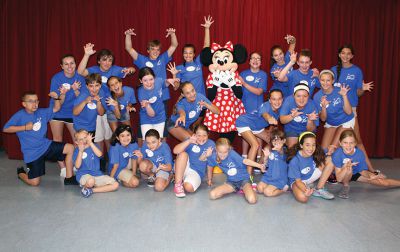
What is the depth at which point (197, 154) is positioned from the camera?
4.05m

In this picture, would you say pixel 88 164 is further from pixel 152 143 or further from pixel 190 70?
pixel 190 70

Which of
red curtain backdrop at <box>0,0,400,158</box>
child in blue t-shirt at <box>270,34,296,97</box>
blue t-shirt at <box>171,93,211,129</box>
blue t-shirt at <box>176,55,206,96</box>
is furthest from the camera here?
red curtain backdrop at <box>0,0,400,158</box>

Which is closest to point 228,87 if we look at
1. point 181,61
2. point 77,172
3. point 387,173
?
point 181,61

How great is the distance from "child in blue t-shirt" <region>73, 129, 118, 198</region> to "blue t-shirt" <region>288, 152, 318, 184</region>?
1.73m

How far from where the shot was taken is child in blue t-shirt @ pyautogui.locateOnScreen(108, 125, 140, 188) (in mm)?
4086

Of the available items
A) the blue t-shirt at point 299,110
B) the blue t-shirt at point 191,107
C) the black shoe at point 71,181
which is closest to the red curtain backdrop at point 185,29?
the blue t-shirt at point 191,107

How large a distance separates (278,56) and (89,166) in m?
2.46

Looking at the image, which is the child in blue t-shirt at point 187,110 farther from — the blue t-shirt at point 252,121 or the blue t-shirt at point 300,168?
the blue t-shirt at point 300,168

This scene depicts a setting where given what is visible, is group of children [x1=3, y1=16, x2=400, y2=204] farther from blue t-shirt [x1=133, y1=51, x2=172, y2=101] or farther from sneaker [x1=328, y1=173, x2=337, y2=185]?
sneaker [x1=328, y1=173, x2=337, y2=185]

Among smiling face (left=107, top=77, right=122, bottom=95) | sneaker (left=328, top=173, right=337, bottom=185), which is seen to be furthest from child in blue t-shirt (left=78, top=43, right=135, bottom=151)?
sneaker (left=328, top=173, right=337, bottom=185)

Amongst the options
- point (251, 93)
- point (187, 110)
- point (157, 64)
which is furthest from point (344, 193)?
point (157, 64)

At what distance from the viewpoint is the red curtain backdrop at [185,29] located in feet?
17.1

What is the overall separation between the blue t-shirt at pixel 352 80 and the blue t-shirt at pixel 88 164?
2893 mm

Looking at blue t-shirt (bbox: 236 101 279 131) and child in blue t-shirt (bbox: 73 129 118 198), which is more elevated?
blue t-shirt (bbox: 236 101 279 131)
